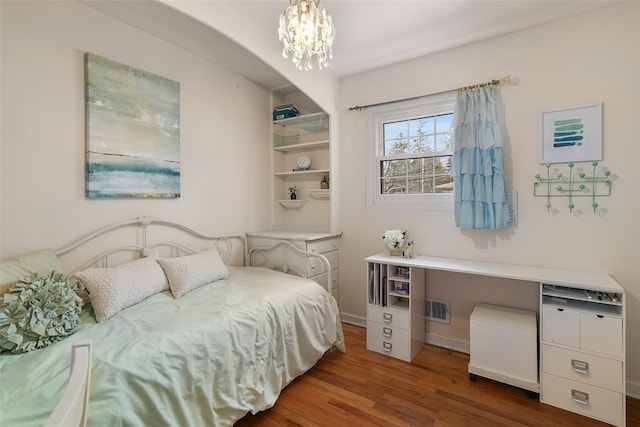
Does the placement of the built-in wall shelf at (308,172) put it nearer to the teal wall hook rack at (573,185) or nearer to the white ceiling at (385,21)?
the white ceiling at (385,21)

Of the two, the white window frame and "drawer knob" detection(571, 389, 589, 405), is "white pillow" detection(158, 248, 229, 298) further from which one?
"drawer knob" detection(571, 389, 589, 405)

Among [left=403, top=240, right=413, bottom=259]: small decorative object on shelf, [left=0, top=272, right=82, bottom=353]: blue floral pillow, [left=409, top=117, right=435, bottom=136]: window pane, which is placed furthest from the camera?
[left=409, top=117, right=435, bottom=136]: window pane

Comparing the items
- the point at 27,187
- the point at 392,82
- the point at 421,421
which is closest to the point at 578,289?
the point at 421,421

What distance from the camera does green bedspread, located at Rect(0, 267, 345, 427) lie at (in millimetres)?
1132

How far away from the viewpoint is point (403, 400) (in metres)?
1.88

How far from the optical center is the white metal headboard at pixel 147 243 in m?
1.97

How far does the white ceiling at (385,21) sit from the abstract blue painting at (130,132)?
1.28ft

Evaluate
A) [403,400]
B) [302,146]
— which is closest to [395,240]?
[403,400]

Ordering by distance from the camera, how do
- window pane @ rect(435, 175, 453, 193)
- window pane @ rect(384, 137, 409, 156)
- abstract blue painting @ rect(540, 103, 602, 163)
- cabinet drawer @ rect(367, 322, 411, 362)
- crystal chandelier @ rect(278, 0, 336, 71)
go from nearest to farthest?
1. crystal chandelier @ rect(278, 0, 336, 71)
2. abstract blue painting @ rect(540, 103, 602, 163)
3. cabinet drawer @ rect(367, 322, 411, 362)
4. window pane @ rect(435, 175, 453, 193)
5. window pane @ rect(384, 137, 409, 156)

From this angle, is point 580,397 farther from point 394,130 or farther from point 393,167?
point 394,130

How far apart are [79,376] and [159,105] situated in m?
2.26

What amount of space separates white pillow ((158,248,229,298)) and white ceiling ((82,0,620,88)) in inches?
66.7

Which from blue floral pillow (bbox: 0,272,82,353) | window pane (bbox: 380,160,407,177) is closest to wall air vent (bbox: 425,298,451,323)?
window pane (bbox: 380,160,407,177)

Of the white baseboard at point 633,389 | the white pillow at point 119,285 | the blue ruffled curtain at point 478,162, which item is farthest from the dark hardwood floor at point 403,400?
the blue ruffled curtain at point 478,162
